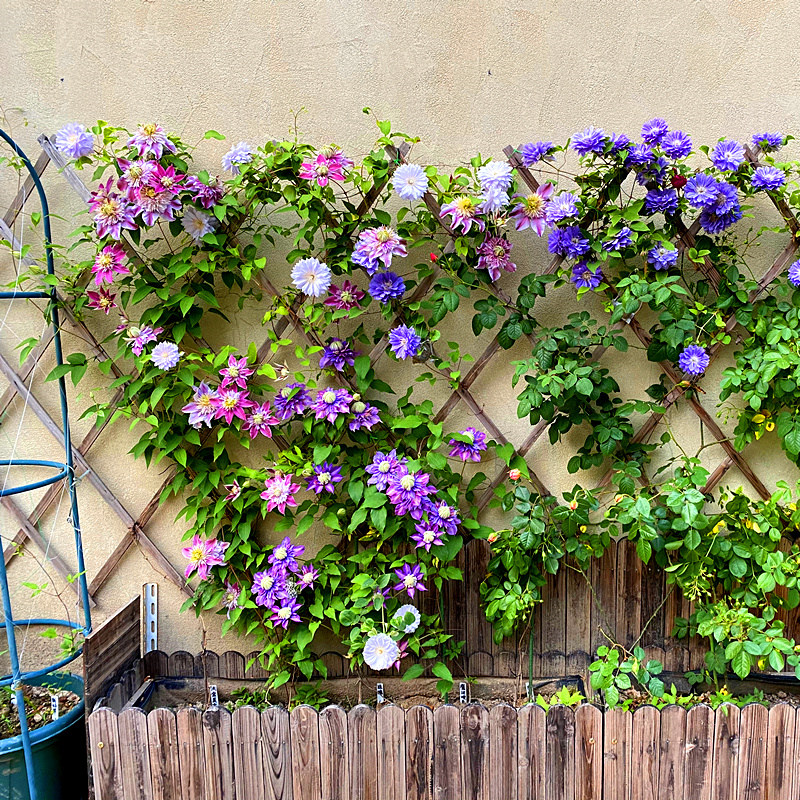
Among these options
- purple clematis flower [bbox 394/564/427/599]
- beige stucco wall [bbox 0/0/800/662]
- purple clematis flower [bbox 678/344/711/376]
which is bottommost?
purple clematis flower [bbox 394/564/427/599]

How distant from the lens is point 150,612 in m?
1.74

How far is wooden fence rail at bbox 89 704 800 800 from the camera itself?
127cm

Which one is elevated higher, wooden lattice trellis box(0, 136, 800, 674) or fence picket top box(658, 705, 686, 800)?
wooden lattice trellis box(0, 136, 800, 674)

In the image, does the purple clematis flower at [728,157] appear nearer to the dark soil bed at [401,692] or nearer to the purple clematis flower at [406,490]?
the purple clematis flower at [406,490]

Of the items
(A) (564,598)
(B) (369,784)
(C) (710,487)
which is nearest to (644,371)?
(C) (710,487)

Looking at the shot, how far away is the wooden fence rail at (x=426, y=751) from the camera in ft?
4.17

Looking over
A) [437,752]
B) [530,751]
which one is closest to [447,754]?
[437,752]

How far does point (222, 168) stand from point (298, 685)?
4.82 feet

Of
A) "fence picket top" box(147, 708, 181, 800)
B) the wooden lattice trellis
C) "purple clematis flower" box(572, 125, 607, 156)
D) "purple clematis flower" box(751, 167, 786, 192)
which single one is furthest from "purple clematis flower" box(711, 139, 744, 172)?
"fence picket top" box(147, 708, 181, 800)

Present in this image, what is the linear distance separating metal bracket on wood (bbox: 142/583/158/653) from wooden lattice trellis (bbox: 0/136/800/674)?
69 mm

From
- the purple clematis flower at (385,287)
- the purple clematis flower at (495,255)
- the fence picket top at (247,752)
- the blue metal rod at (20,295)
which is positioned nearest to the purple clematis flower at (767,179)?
the purple clematis flower at (495,255)

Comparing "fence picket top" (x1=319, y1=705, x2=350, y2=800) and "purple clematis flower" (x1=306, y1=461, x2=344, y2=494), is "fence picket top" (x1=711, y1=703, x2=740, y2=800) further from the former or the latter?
"purple clematis flower" (x1=306, y1=461, x2=344, y2=494)

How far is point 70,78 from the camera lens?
1.64 meters

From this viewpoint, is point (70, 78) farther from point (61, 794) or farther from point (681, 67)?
point (61, 794)
